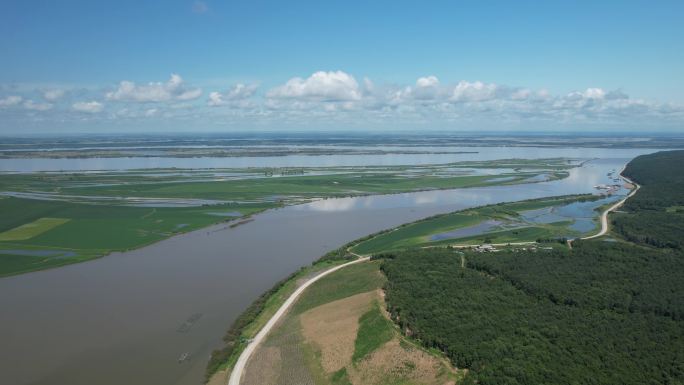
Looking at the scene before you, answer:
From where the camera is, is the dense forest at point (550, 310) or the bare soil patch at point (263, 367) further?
the bare soil patch at point (263, 367)

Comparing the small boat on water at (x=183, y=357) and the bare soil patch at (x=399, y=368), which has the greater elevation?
the bare soil patch at (x=399, y=368)

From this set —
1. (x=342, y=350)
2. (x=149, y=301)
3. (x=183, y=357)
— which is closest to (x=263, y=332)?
(x=183, y=357)

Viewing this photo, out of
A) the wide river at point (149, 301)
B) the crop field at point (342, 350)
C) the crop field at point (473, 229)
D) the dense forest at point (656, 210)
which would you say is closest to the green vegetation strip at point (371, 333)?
the crop field at point (342, 350)

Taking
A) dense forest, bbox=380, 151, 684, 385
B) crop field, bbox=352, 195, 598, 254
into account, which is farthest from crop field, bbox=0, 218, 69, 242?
dense forest, bbox=380, 151, 684, 385

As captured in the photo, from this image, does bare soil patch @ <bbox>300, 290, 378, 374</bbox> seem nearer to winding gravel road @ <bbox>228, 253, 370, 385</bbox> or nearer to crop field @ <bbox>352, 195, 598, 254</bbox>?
winding gravel road @ <bbox>228, 253, 370, 385</bbox>

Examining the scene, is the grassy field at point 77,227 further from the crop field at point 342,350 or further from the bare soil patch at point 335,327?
the bare soil patch at point 335,327

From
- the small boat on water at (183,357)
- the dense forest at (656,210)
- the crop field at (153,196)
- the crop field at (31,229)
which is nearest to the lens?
the small boat on water at (183,357)

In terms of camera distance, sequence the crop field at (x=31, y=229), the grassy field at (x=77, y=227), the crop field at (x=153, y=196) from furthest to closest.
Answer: the crop field at (x=31, y=229), the crop field at (x=153, y=196), the grassy field at (x=77, y=227)

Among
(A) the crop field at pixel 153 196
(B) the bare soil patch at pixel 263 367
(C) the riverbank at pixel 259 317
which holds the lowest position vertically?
(B) the bare soil patch at pixel 263 367
